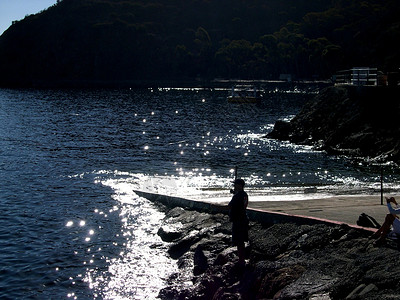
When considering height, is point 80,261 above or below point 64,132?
below

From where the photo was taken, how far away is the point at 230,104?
9919 centimetres

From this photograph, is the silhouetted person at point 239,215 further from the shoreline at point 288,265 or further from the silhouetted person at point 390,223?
the silhouetted person at point 390,223

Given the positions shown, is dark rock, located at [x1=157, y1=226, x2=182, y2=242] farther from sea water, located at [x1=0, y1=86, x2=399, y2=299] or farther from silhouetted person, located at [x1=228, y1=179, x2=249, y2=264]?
silhouetted person, located at [x1=228, y1=179, x2=249, y2=264]

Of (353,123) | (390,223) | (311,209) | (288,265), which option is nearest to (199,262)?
(288,265)

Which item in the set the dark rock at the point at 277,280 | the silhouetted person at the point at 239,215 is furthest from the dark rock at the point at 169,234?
the dark rock at the point at 277,280

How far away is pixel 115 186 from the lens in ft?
90.9

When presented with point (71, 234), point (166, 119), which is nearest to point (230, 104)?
point (166, 119)

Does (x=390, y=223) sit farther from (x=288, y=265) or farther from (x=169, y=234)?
(x=169, y=234)

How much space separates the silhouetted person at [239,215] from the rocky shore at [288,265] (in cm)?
63

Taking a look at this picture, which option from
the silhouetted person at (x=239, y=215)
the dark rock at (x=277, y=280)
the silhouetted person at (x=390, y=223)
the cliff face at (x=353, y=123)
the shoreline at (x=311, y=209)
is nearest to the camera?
the silhouetted person at (x=390, y=223)

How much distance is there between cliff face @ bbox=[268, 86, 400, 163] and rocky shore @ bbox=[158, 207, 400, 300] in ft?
65.5

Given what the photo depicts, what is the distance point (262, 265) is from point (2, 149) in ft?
114

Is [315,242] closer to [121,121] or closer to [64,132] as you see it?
[64,132]

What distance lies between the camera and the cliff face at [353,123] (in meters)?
34.9
